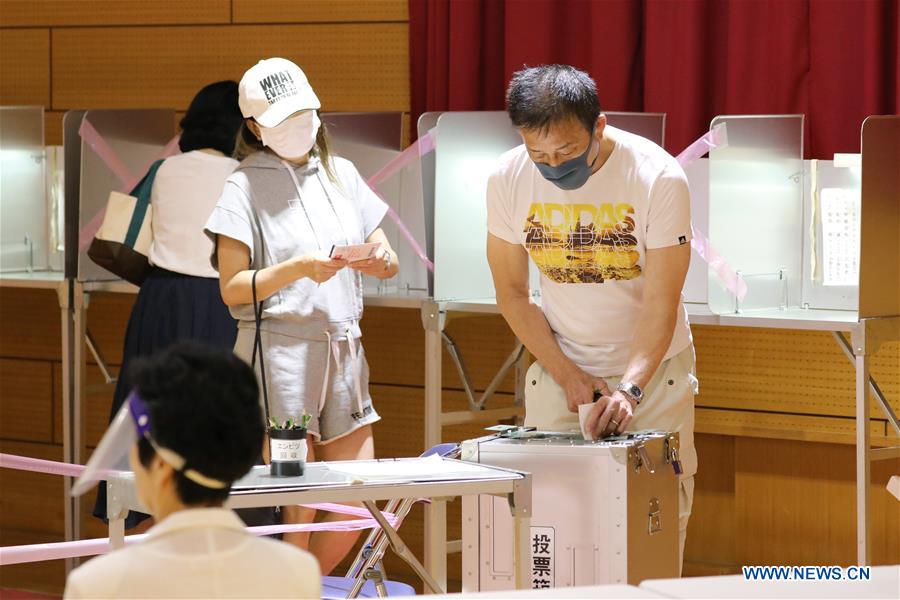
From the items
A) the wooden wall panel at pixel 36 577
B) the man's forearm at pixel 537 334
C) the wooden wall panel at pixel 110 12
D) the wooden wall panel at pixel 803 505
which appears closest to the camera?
the man's forearm at pixel 537 334

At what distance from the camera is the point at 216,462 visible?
1.62 meters

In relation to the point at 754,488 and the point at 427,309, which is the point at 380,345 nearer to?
the point at 427,309

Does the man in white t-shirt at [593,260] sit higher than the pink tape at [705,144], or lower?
lower

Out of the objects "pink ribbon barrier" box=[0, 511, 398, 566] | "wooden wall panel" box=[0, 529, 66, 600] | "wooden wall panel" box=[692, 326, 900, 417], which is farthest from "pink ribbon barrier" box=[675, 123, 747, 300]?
"wooden wall panel" box=[0, 529, 66, 600]

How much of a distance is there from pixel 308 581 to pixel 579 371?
138cm

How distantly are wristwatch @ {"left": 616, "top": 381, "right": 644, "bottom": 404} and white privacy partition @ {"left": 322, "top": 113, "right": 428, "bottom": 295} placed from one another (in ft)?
5.34

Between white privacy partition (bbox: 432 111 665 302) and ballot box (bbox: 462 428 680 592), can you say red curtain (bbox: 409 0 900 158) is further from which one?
ballot box (bbox: 462 428 680 592)

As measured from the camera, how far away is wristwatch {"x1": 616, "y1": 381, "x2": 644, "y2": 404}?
283 centimetres

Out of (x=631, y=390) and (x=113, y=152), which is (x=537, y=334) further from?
(x=113, y=152)

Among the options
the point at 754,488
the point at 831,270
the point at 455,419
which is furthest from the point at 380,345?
the point at 831,270

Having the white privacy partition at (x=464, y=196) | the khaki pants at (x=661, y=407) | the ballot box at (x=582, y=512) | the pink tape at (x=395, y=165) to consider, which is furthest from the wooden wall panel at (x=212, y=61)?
the ballot box at (x=582, y=512)

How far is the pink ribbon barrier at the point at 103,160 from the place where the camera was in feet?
14.9

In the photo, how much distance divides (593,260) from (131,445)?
1.48 m

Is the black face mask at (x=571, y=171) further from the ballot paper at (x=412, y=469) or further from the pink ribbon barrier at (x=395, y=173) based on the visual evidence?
the pink ribbon barrier at (x=395, y=173)
